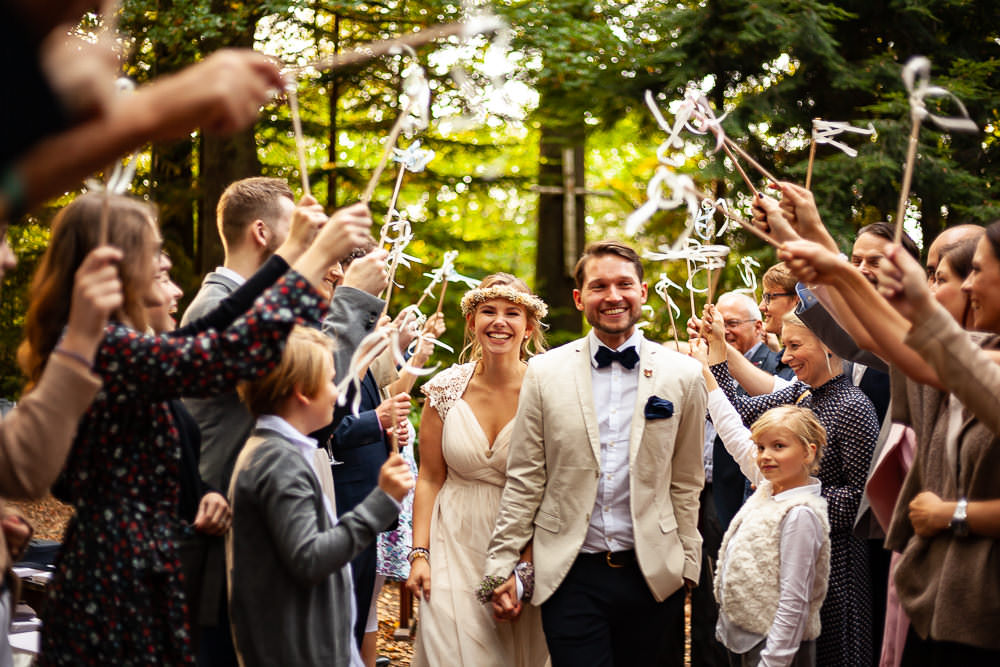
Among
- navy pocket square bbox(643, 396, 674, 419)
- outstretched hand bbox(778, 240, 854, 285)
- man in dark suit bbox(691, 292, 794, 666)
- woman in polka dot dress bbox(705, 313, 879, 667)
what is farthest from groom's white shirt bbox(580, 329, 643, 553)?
man in dark suit bbox(691, 292, 794, 666)

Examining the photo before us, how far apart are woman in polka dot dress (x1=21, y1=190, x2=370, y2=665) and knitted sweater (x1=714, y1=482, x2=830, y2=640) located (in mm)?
2621

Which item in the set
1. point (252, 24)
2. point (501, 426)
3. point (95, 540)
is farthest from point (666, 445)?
point (252, 24)

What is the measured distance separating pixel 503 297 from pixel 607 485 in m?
1.25

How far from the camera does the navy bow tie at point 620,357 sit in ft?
14.1

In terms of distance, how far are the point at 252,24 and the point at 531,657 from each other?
726cm

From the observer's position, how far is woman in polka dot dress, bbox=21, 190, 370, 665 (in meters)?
2.38

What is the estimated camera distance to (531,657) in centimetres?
471

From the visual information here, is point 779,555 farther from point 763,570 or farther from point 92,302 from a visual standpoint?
point 92,302

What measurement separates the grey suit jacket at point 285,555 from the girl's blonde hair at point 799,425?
2.17 metres

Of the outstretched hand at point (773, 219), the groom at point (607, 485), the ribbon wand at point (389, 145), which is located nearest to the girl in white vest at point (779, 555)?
the groom at point (607, 485)

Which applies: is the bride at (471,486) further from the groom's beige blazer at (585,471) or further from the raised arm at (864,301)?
the raised arm at (864,301)

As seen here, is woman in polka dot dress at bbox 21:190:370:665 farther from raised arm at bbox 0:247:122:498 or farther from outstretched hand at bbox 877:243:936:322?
outstretched hand at bbox 877:243:936:322

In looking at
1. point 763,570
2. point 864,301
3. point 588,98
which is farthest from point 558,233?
point 864,301

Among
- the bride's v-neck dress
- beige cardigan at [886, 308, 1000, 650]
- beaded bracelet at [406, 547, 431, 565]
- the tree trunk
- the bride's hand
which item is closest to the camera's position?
beige cardigan at [886, 308, 1000, 650]
